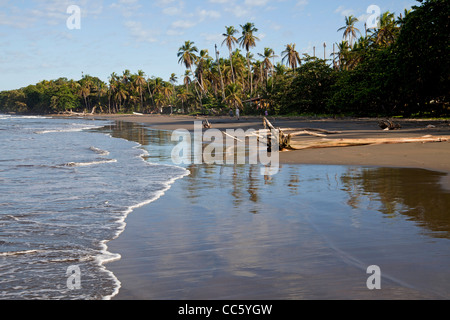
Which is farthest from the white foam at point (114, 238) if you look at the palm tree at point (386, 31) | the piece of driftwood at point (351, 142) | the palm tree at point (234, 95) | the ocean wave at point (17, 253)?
the palm tree at point (234, 95)

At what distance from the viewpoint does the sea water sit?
13.7 ft

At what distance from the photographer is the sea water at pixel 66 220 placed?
4184 millimetres

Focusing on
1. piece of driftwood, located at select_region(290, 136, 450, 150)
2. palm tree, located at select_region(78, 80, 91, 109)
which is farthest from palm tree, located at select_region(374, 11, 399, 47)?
palm tree, located at select_region(78, 80, 91, 109)

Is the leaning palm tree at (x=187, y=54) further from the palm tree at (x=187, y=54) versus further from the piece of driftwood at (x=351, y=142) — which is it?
the piece of driftwood at (x=351, y=142)

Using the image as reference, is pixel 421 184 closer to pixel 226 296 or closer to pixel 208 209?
pixel 208 209

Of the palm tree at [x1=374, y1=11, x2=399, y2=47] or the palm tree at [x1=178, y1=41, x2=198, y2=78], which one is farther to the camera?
the palm tree at [x1=178, y1=41, x2=198, y2=78]

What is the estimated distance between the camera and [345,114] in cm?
4344

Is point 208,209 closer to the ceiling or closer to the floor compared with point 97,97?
closer to the floor

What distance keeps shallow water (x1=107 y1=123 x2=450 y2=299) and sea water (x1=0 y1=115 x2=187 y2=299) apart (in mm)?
338

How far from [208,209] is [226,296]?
3.73 meters

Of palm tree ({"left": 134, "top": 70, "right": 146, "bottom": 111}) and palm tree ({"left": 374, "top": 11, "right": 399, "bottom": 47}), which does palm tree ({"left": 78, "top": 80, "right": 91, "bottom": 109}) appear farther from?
palm tree ({"left": 374, "top": 11, "right": 399, "bottom": 47})

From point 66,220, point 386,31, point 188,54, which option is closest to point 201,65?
point 188,54
